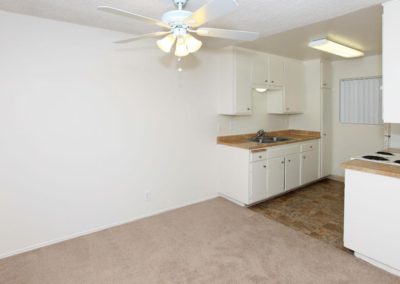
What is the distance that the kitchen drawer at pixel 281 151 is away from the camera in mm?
3693

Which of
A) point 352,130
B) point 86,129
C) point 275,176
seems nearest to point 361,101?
point 352,130

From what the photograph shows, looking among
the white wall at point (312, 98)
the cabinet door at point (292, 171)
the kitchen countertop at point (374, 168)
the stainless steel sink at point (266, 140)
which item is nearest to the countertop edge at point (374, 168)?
the kitchen countertop at point (374, 168)

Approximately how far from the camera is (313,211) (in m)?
3.44

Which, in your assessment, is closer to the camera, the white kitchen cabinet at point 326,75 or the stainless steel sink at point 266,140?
the stainless steel sink at point 266,140

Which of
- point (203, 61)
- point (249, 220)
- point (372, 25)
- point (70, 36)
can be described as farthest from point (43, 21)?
point (372, 25)

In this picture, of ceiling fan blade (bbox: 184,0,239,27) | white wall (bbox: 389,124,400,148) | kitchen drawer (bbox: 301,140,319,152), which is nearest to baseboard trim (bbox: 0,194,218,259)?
kitchen drawer (bbox: 301,140,319,152)

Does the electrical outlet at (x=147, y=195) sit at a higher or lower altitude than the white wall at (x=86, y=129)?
lower

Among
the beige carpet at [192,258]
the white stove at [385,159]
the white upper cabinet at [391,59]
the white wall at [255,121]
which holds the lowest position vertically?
the beige carpet at [192,258]

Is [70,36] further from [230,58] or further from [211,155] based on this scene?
[211,155]

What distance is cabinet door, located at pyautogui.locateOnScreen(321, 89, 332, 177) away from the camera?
15.3 feet

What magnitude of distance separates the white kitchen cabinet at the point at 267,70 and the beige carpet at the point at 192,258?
2.20 metres

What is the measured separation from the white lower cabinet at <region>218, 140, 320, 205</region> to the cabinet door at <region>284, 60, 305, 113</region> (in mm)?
756

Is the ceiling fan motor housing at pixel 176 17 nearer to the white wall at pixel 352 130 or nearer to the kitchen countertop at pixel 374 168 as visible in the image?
the kitchen countertop at pixel 374 168

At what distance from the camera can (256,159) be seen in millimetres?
3520
